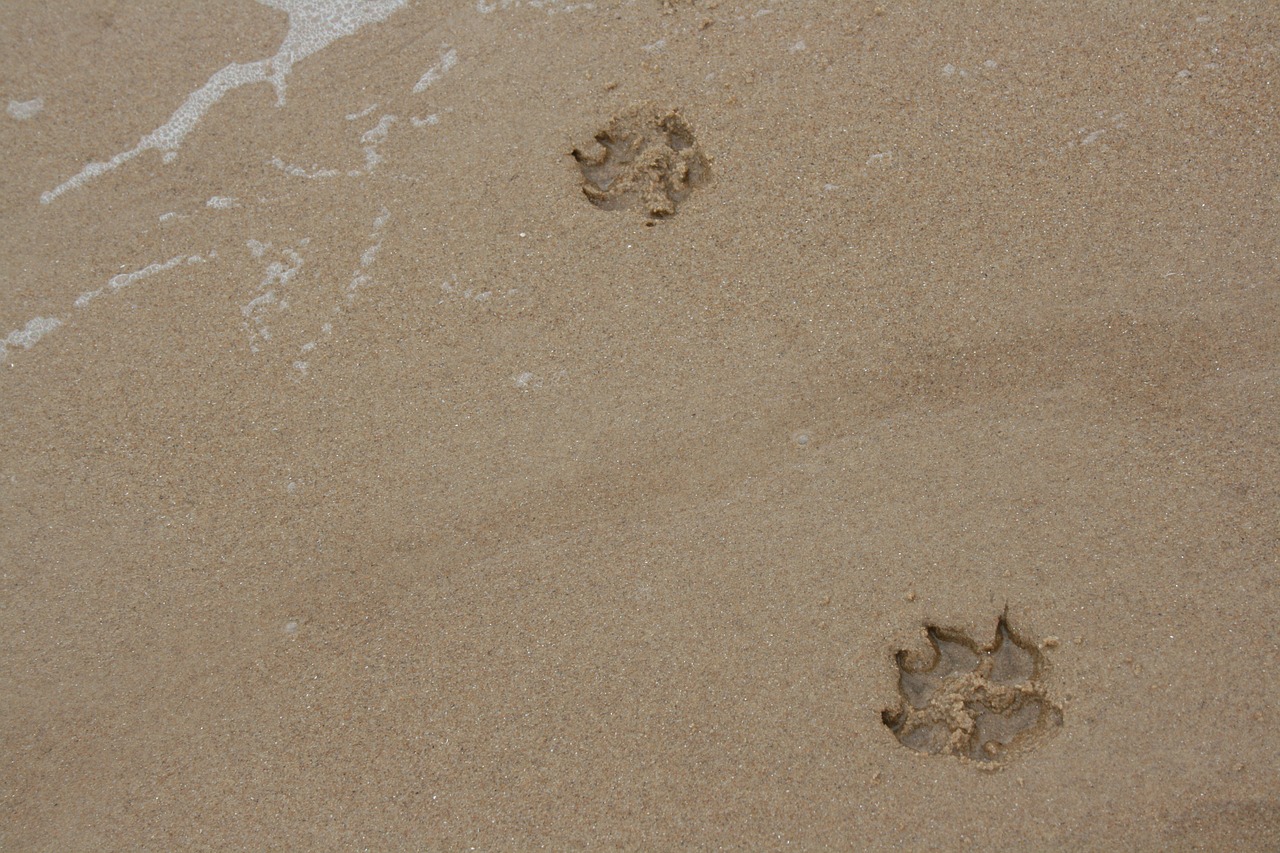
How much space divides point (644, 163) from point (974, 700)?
1488 millimetres

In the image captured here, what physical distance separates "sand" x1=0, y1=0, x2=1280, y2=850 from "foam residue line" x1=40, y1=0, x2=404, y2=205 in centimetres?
2

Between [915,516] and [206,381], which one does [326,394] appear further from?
[915,516]

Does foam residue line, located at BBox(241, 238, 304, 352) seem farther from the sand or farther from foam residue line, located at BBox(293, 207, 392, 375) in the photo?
foam residue line, located at BBox(293, 207, 392, 375)

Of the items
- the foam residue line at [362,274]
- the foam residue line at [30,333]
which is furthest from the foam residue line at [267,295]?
the foam residue line at [30,333]

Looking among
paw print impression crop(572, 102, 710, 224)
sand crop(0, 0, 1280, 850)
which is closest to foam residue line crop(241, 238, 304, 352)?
sand crop(0, 0, 1280, 850)

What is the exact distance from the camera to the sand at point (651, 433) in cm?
186

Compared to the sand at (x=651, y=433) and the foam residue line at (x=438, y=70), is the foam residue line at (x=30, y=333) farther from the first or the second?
the foam residue line at (x=438, y=70)

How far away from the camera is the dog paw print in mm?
1835

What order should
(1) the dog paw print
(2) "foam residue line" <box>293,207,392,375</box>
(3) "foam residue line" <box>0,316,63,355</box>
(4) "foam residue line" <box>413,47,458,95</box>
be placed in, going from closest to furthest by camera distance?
(1) the dog paw print
(2) "foam residue line" <box>293,207,392,375</box>
(3) "foam residue line" <box>0,316,63,355</box>
(4) "foam residue line" <box>413,47,458,95</box>

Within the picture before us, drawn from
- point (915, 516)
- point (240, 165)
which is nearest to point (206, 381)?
point (240, 165)

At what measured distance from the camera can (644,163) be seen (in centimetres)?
243

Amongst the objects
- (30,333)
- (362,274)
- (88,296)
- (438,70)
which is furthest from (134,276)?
(438,70)

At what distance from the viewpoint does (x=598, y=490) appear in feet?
6.93

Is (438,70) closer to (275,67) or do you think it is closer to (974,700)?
(275,67)
